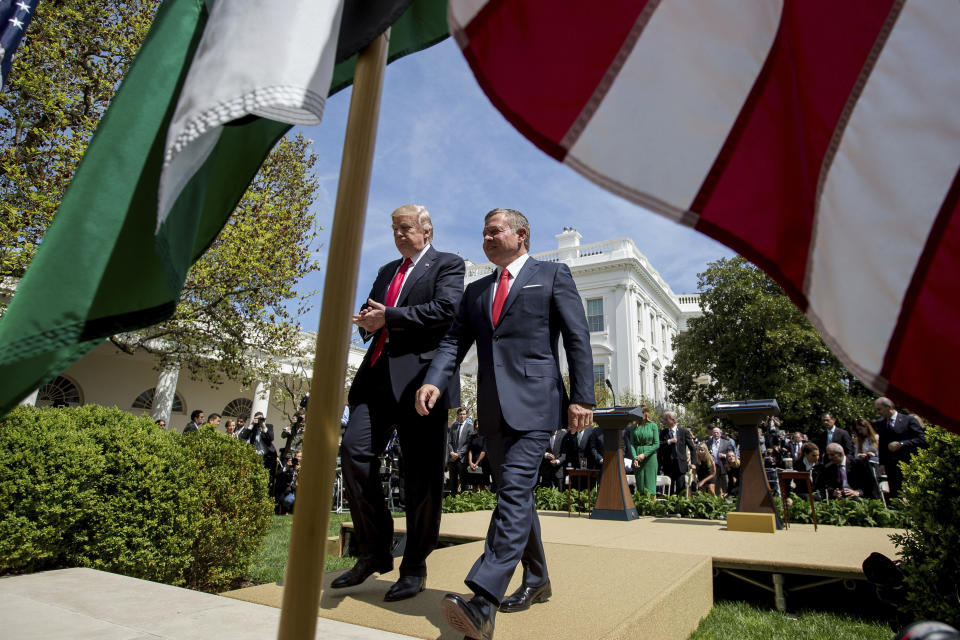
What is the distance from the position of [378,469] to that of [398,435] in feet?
0.64

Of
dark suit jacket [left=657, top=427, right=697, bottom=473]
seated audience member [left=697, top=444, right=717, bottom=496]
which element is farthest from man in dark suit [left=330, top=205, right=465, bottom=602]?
seated audience member [left=697, top=444, right=717, bottom=496]

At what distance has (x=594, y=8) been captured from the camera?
129cm

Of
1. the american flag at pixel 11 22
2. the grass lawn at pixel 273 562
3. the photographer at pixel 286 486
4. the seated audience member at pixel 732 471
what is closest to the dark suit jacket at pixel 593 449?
the seated audience member at pixel 732 471

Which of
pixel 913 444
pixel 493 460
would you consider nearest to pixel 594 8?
pixel 493 460

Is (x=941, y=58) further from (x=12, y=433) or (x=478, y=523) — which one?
(x=478, y=523)

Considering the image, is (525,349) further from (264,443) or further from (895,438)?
(264,443)

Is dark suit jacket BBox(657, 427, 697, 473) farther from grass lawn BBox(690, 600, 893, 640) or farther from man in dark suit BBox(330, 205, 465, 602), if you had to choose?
man in dark suit BBox(330, 205, 465, 602)

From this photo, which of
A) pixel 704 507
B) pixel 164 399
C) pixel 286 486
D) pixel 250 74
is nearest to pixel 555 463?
pixel 704 507

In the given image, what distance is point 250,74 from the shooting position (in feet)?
3.15

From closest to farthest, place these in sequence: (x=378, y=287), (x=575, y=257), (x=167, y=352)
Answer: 1. (x=378, y=287)
2. (x=167, y=352)
3. (x=575, y=257)

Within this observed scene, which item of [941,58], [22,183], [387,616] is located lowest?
[387,616]

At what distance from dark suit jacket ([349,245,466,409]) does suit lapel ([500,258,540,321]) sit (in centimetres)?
33

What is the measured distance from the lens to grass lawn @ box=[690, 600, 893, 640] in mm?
3422

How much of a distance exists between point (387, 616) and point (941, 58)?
2.68 meters
